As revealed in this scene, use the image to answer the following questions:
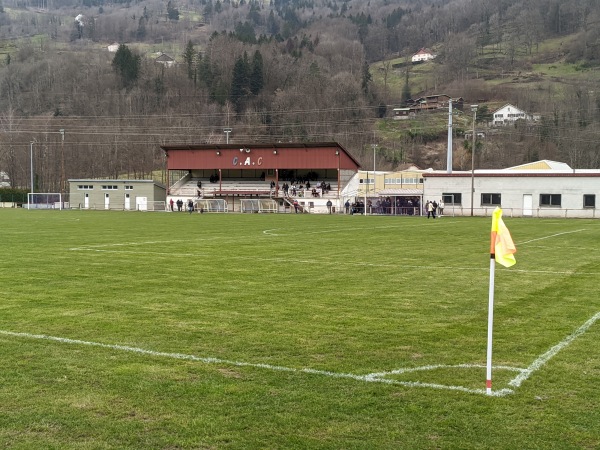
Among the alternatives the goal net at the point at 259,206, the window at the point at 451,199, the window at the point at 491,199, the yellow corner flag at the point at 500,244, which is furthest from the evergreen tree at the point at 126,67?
the yellow corner flag at the point at 500,244

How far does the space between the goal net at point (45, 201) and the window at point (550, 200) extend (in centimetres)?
6694

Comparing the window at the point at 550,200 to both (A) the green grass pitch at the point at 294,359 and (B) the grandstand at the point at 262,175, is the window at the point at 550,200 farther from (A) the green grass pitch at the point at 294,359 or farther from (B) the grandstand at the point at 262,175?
(A) the green grass pitch at the point at 294,359

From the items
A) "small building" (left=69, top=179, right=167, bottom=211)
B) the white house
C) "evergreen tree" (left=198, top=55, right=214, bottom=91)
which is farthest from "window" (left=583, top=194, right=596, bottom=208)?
"evergreen tree" (left=198, top=55, right=214, bottom=91)

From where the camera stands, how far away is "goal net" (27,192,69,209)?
95375 mm

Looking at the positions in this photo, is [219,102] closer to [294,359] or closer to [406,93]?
[406,93]

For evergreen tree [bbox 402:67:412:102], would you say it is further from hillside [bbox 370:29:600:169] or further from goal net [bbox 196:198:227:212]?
goal net [bbox 196:198:227:212]

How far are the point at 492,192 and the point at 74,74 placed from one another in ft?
384

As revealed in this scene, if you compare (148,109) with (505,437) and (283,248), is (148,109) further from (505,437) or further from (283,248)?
(505,437)

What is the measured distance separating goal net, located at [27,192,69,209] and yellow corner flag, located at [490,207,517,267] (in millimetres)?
95766

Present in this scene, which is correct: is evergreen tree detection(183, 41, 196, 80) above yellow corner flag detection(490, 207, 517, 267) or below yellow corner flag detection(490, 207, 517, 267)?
above

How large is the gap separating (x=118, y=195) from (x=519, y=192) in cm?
5585

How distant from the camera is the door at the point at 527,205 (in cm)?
6969

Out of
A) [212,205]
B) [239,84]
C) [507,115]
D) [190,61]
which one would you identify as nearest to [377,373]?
[212,205]

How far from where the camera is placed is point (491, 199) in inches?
2830
